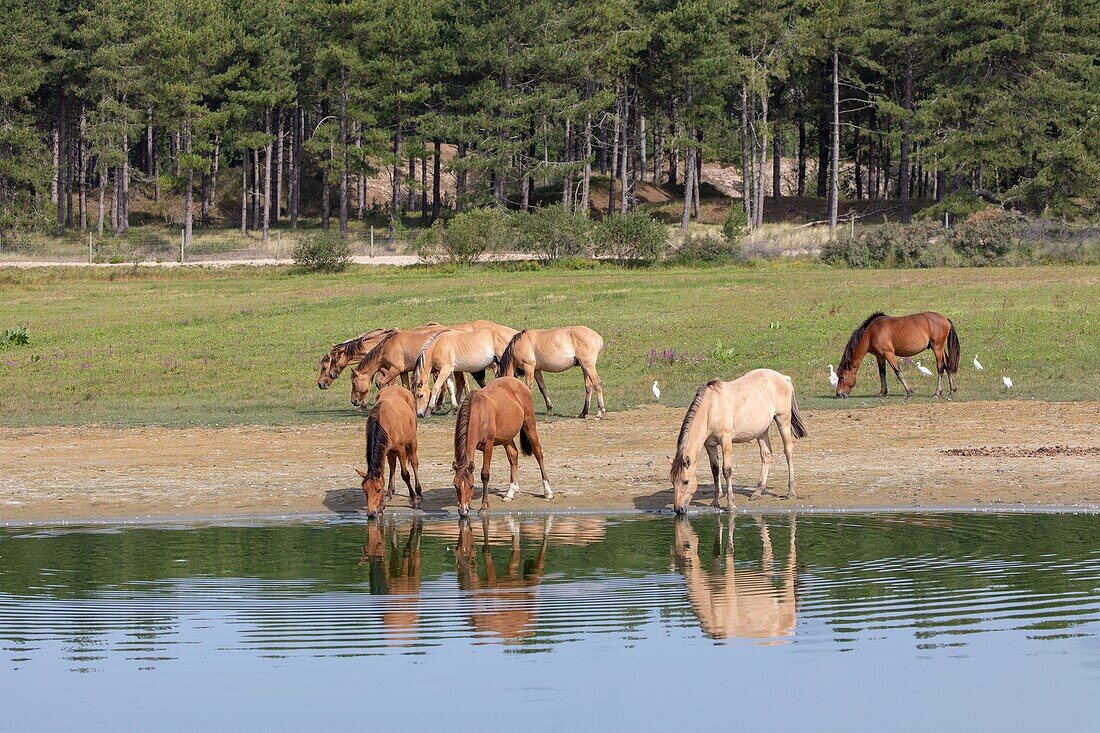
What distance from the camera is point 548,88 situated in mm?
80625

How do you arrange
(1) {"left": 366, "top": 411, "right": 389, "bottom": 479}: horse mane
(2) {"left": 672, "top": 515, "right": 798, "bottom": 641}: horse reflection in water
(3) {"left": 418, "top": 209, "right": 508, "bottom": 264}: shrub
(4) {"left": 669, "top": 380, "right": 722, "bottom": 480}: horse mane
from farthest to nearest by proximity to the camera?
1. (3) {"left": 418, "top": 209, "right": 508, "bottom": 264}: shrub
2. (1) {"left": 366, "top": 411, "right": 389, "bottom": 479}: horse mane
3. (4) {"left": 669, "top": 380, "right": 722, "bottom": 480}: horse mane
4. (2) {"left": 672, "top": 515, "right": 798, "bottom": 641}: horse reflection in water

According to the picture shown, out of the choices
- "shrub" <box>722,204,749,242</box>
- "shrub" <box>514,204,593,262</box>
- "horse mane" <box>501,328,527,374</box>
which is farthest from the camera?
"shrub" <box>722,204,749,242</box>

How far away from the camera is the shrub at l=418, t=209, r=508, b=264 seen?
195 feet

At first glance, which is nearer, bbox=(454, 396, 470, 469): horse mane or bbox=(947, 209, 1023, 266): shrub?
bbox=(454, 396, 470, 469): horse mane

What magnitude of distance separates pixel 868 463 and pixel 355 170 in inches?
2688

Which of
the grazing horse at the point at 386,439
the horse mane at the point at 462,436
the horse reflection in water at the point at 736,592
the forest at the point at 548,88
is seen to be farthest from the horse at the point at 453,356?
the forest at the point at 548,88

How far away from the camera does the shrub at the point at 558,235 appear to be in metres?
59.3

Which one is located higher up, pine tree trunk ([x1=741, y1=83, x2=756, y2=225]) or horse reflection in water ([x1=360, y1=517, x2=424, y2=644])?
pine tree trunk ([x1=741, y1=83, x2=756, y2=225])

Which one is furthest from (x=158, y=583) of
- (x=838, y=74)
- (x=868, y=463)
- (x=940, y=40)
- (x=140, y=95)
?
(x=140, y=95)

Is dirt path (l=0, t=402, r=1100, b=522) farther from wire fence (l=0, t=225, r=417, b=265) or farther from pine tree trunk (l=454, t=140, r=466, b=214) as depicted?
pine tree trunk (l=454, t=140, r=466, b=214)

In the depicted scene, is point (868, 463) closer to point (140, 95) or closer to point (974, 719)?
point (974, 719)

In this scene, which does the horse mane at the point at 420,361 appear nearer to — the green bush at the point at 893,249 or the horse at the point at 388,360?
the horse at the point at 388,360

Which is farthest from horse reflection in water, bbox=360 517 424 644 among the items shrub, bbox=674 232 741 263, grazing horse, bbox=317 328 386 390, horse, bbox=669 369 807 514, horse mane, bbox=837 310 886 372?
shrub, bbox=674 232 741 263

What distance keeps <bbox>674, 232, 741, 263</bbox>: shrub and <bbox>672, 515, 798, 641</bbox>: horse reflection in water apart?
43737 mm
